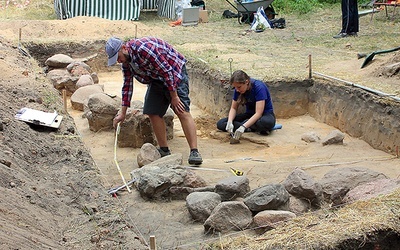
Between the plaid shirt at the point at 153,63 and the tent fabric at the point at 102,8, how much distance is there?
1124cm

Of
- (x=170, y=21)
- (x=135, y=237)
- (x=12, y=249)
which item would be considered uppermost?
(x=12, y=249)

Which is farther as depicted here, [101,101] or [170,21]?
[170,21]

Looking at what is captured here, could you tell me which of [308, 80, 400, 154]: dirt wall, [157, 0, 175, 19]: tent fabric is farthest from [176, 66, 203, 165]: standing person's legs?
[157, 0, 175, 19]: tent fabric

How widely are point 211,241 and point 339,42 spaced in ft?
29.7

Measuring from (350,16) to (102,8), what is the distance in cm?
729

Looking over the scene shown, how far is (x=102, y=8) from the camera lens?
58.4ft

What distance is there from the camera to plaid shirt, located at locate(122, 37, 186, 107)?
6504 millimetres

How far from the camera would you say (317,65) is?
10.3 meters

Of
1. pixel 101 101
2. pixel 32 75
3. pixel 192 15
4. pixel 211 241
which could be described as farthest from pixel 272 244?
pixel 192 15

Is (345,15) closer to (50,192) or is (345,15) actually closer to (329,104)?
(329,104)

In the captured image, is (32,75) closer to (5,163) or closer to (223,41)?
(5,163)

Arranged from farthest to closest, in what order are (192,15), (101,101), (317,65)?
(192,15) → (317,65) → (101,101)

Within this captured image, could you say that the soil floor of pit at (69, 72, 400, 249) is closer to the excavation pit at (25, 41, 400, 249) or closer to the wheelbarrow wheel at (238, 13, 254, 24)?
the excavation pit at (25, 41, 400, 249)

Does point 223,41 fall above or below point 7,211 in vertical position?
below
